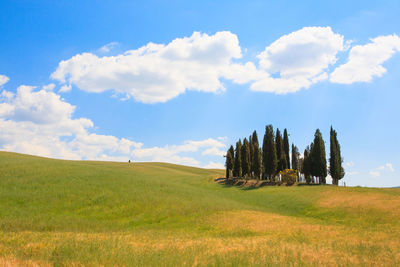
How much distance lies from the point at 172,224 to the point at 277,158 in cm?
5156

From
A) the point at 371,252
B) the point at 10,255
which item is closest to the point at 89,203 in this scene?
the point at 10,255

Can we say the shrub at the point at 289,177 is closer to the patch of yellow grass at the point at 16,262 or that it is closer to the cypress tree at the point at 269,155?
the cypress tree at the point at 269,155

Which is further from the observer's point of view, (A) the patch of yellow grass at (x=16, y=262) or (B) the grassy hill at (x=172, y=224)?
(B) the grassy hill at (x=172, y=224)

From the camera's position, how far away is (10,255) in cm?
1061

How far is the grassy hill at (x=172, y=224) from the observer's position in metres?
12.5

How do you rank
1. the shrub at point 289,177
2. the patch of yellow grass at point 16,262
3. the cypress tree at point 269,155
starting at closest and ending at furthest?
1. the patch of yellow grass at point 16,262
2. the shrub at point 289,177
3. the cypress tree at point 269,155

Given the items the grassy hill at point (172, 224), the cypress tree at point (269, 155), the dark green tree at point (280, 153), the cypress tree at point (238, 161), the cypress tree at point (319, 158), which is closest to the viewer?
the grassy hill at point (172, 224)

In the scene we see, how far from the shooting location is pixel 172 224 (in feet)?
94.2

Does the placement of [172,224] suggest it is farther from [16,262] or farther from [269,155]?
[269,155]

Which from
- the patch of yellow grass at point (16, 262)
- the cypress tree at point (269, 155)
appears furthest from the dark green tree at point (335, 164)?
the patch of yellow grass at point (16, 262)

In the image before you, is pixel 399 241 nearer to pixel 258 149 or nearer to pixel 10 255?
pixel 10 255

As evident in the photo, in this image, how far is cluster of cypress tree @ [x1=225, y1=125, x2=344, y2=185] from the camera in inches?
2603

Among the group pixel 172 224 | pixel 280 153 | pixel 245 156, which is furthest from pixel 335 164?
pixel 172 224

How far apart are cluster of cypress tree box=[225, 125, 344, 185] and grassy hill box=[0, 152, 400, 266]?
16.1m
